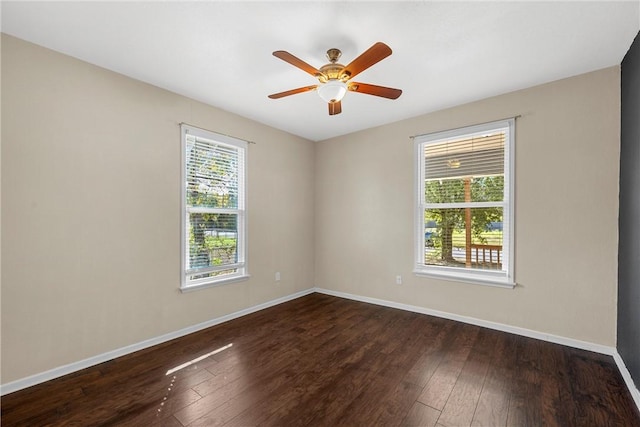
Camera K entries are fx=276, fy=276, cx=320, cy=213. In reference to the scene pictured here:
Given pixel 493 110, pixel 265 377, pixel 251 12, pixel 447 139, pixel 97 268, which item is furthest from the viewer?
pixel 447 139

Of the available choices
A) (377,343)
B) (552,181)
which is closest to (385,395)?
(377,343)

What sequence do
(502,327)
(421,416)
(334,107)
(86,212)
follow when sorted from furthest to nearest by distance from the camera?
(502,327) < (334,107) < (86,212) < (421,416)

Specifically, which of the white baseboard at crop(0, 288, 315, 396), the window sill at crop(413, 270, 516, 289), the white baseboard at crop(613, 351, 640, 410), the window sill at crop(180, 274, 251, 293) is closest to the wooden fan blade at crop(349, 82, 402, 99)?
the window sill at crop(413, 270, 516, 289)

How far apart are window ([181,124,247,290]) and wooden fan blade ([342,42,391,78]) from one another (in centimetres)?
204

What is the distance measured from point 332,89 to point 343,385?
7.73 ft

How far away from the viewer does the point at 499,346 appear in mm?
2779

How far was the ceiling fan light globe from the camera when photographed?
2.22m

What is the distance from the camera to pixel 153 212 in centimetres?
290

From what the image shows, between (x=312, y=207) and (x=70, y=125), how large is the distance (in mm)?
3332

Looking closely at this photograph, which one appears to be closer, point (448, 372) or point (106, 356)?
point (448, 372)

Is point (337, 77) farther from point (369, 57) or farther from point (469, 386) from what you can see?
point (469, 386)

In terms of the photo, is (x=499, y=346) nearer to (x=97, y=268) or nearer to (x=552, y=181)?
(x=552, y=181)

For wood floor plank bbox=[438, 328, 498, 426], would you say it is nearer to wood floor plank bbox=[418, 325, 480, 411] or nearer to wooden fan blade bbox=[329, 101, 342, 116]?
wood floor plank bbox=[418, 325, 480, 411]

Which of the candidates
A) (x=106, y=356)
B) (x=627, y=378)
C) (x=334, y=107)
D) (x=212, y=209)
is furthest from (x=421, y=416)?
(x=212, y=209)
